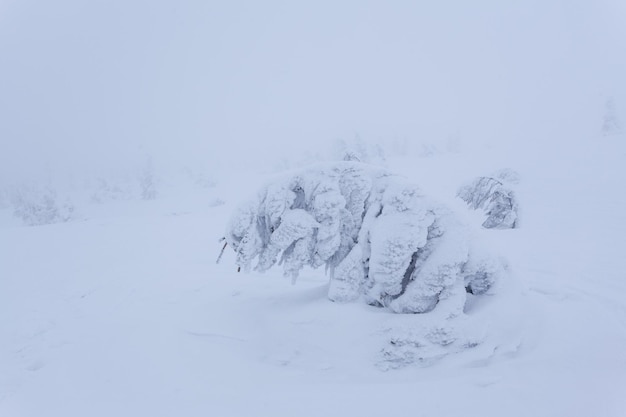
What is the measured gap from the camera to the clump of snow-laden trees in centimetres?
506

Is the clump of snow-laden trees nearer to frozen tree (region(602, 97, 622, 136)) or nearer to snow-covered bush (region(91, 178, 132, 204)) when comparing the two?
frozen tree (region(602, 97, 622, 136))

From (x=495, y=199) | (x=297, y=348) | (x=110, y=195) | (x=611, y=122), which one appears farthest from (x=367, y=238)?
(x=110, y=195)

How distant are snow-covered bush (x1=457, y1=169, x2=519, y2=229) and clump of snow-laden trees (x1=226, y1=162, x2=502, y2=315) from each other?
8.75 m

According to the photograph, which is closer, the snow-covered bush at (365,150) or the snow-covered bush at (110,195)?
the snow-covered bush at (365,150)

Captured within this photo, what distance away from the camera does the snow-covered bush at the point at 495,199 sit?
12.6 metres

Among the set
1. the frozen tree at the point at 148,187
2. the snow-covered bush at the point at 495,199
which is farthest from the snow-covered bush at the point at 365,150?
the frozen tree at the point at 148,187

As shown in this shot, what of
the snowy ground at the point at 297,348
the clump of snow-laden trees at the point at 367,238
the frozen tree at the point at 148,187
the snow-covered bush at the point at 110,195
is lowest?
the snow-covered bush at the point at 110,195

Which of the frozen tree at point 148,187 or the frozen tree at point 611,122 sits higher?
the frozen tree at point 611,122

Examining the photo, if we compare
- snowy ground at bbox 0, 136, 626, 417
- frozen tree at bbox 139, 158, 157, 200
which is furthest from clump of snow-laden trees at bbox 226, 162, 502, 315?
frozen tree at bbox 139, 158, 157, 200

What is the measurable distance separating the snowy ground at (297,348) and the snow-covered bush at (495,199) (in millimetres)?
2208

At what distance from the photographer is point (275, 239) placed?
591cm

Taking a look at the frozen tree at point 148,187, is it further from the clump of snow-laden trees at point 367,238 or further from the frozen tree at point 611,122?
the frozen tree at point 611,122

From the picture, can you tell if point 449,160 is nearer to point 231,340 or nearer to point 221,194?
point 221,194

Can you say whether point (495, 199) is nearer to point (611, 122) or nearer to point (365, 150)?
point (365, 150)
